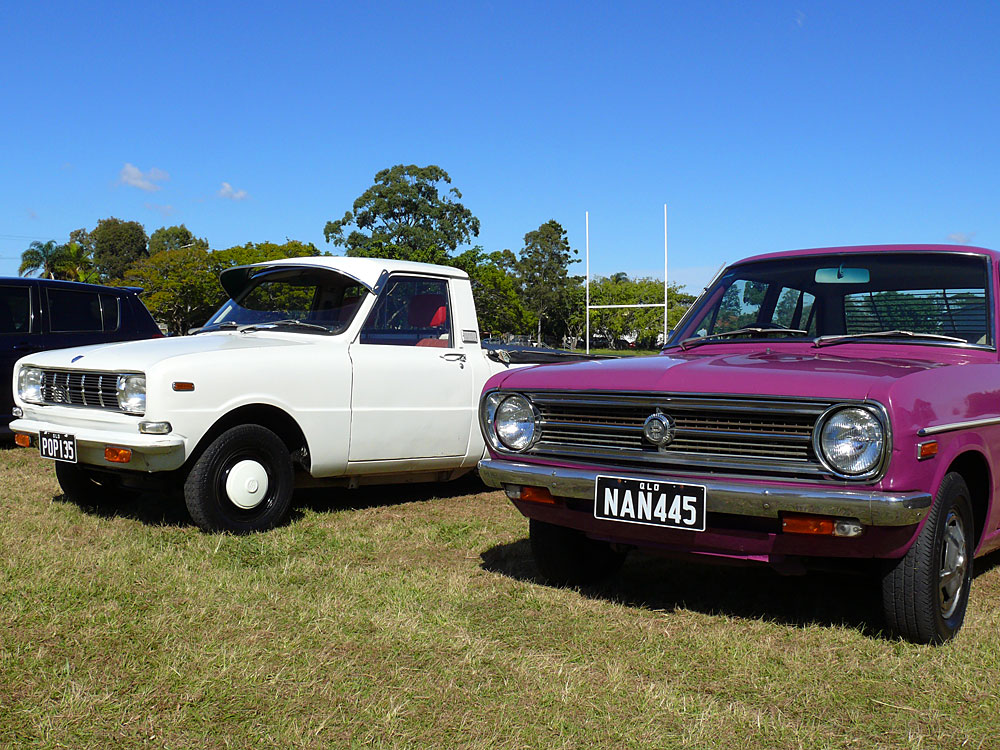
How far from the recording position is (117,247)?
10094 centimetres

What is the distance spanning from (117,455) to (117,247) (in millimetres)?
104029

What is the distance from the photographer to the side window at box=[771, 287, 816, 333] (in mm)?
4898

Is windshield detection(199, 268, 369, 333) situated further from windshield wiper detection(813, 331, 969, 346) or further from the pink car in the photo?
windshield wiper detection(813, 331, 969, 346)

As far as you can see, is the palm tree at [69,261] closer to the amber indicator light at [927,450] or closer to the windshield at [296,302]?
the windshield at [296,302]

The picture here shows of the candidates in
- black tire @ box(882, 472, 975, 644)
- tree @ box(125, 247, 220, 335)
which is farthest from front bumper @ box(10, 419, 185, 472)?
tree @ box(125, 247, 220, 335)

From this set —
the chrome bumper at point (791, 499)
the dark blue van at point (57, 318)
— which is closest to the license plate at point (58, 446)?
the chrome bumper at point (791, 499)

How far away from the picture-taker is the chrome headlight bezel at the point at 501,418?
13.9 feet

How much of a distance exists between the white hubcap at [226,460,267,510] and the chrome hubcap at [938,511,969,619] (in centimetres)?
381

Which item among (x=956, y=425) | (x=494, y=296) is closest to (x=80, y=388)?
(x=956, y=425)

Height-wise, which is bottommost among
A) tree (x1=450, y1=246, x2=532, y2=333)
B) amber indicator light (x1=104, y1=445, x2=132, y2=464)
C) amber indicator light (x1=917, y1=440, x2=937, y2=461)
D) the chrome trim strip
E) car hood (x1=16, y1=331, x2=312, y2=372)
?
amber indicator light (x1=104, y1=445, x2=132, y2=464)

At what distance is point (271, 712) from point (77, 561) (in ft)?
7.80

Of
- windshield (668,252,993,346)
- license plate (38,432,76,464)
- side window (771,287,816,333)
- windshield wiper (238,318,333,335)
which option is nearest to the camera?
windshield (668,252,993,346)

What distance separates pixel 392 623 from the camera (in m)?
4.01

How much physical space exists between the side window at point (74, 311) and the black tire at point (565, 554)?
7150 mm
